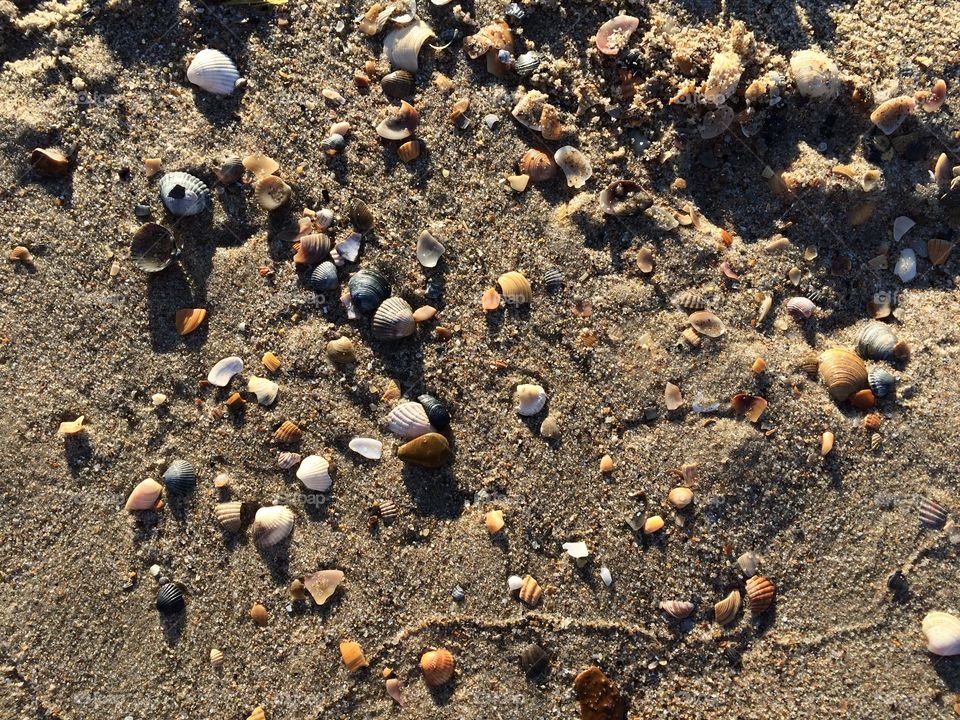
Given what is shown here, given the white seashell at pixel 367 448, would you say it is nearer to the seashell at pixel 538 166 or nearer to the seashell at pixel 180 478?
the seashell at pixel 180 478

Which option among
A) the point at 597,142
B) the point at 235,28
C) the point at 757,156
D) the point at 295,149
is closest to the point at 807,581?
the point at 757,156


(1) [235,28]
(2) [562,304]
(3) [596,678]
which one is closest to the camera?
(3) [596,678]

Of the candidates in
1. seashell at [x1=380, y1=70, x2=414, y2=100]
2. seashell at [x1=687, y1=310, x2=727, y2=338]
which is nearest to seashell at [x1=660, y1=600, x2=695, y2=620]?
seashell at [x1=687, y1=310, x2=727, y2=338]

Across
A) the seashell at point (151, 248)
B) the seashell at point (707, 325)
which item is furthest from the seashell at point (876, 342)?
the seashell at point (151, 248)

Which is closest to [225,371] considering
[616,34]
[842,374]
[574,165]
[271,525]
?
[271,525]

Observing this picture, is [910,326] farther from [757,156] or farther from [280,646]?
[280,646]
